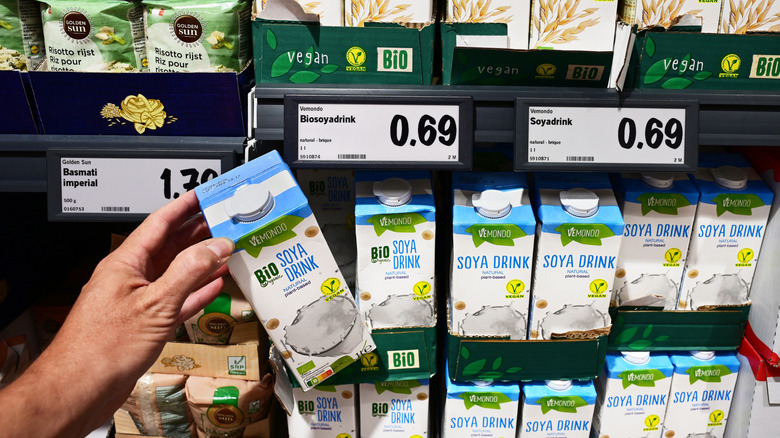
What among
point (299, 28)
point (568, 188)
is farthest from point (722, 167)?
point (299, 28)

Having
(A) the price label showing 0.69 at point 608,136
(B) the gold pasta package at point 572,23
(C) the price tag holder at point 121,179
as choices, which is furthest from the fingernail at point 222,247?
(B) the gold pasta package at point 572,23

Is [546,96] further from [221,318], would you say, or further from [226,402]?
[226,402]

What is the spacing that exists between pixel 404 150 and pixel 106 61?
609mm

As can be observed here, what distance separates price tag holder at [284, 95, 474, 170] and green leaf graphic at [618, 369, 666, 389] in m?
0.65

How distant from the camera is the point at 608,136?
1091mm

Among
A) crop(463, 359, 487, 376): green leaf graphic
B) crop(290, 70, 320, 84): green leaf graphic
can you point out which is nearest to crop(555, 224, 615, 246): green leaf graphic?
crop(463, 359, 487, 376): green leaf graphic

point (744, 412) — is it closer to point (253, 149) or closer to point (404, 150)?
point (404, 150)

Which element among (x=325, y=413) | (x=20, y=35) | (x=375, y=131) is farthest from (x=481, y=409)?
(x=20, y=35)

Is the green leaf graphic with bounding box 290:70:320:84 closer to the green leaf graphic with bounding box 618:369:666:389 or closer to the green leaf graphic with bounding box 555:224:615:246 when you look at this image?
Result: the green leaf graphic with bounding box 555:224:615:246

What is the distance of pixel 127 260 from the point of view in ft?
3.32

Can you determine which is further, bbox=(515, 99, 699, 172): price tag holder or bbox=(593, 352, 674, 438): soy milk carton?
bbox=(593, 352, 674, 438): soy milk carton

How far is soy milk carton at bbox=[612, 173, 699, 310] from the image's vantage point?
1.22 m

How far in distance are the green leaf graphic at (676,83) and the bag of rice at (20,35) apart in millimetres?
1221

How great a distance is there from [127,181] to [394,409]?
0.75 metres
